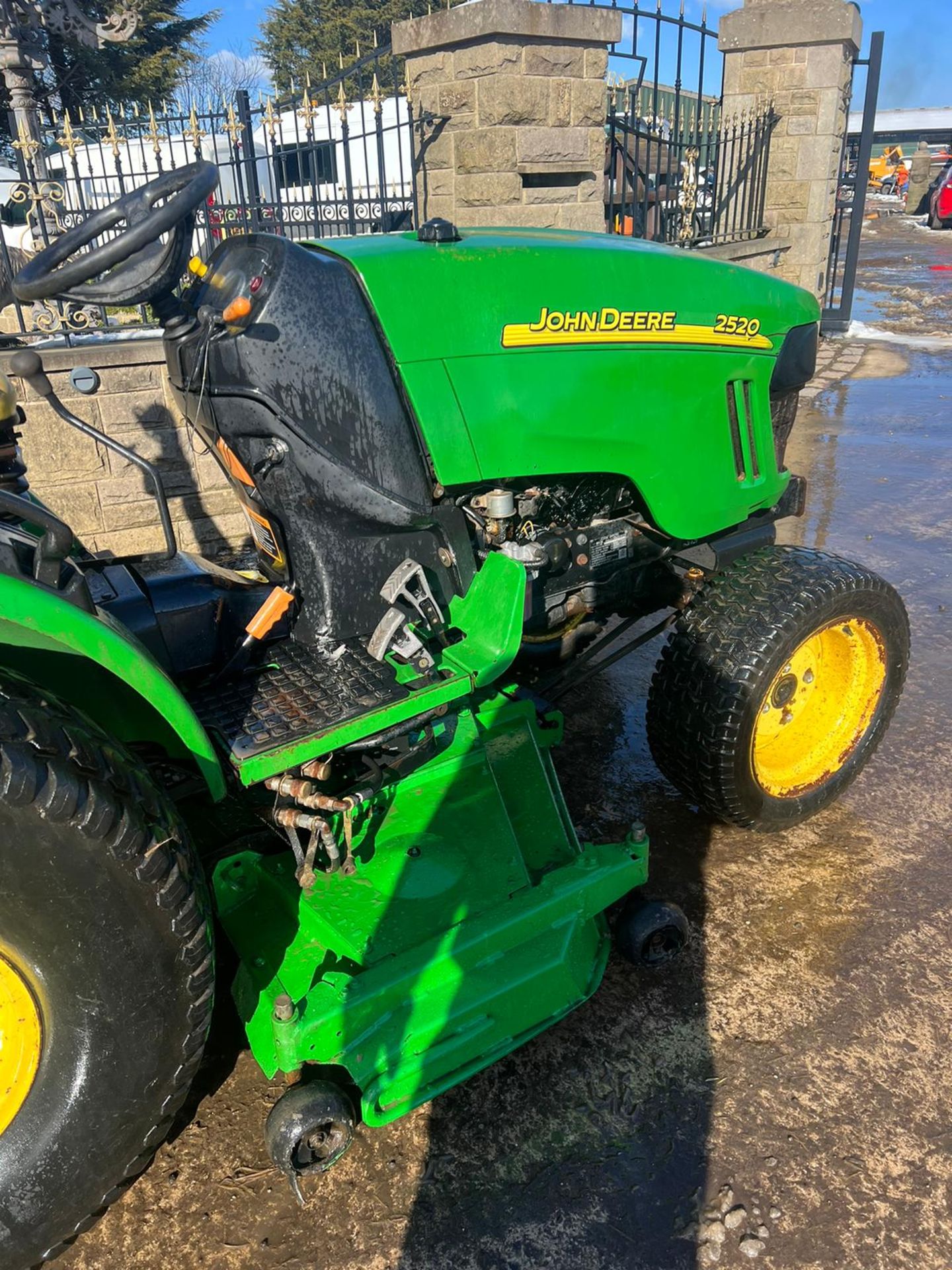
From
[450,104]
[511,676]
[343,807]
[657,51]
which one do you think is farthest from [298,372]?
[657,51]

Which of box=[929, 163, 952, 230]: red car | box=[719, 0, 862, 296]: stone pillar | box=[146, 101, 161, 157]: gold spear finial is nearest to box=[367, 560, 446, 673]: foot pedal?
box=[146, 101, 161, 157]: gold spear finial

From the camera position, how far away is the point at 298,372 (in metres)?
2.02

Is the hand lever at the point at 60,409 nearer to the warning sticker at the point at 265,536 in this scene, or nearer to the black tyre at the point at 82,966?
the warning sticker at the point at 265,536

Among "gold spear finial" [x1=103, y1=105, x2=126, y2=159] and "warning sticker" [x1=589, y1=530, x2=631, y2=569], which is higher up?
"gold spear finial" [x1=103, y1=105, x2=126, y2=159]

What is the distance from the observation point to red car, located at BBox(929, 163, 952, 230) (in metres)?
24.6

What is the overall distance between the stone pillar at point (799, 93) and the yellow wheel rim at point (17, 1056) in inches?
370

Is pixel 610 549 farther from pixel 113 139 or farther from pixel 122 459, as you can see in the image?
pixel 113 139

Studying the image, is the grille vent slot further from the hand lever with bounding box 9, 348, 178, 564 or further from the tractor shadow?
the hand lever with bounding box 9, 348, 178, 564

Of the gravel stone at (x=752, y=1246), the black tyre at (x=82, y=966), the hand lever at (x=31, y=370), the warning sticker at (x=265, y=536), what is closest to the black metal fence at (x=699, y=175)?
the warning sticker at (x=265, y=536)

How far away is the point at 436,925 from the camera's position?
2061mm

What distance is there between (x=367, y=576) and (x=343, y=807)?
1.88 feet

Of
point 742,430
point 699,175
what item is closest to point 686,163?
point 699,175

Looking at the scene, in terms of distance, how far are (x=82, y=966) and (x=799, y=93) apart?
9.66 metres

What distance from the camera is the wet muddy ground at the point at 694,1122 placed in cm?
180
